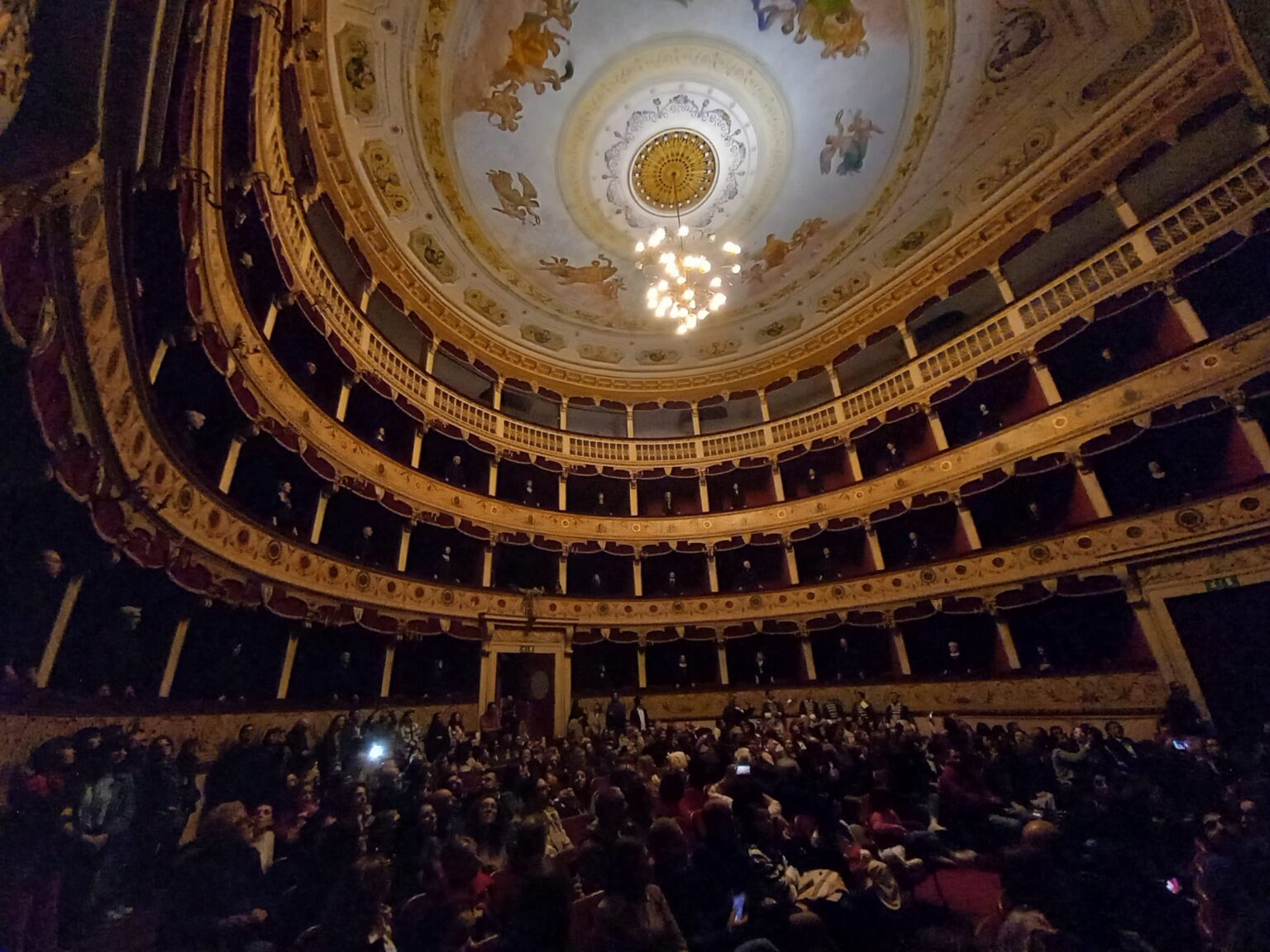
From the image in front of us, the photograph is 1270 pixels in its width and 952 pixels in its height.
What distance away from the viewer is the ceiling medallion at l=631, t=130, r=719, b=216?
15.0 m

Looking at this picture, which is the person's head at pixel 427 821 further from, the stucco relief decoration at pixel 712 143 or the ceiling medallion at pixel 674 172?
the ceiling medallion at pixel 674 172

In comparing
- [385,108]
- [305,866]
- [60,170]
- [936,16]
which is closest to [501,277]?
[385,108]

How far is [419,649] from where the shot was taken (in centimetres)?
1159

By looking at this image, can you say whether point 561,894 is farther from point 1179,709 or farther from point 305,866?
point 1179,709

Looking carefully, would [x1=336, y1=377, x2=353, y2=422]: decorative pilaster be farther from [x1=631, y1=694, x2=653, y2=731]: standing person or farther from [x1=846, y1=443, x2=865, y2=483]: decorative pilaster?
[x1=846, y1=443, x2=865, y2=483]: decorative pilaster

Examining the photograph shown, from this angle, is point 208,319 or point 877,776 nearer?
point 877,776

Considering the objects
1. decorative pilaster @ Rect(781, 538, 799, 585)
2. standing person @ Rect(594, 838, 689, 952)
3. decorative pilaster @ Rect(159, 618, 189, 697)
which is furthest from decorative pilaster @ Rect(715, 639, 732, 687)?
standing person @ Rect(594, 838, 689, 952)

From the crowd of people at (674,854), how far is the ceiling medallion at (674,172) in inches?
601

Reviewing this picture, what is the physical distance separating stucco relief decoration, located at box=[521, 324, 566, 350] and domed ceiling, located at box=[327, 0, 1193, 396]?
0.06m

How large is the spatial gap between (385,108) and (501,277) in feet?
17.2

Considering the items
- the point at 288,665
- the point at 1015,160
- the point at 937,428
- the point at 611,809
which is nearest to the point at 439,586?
the point at 288,665

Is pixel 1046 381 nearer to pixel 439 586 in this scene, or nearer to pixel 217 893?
pixel 439 586

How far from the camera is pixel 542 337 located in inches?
701

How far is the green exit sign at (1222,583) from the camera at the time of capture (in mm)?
8156
